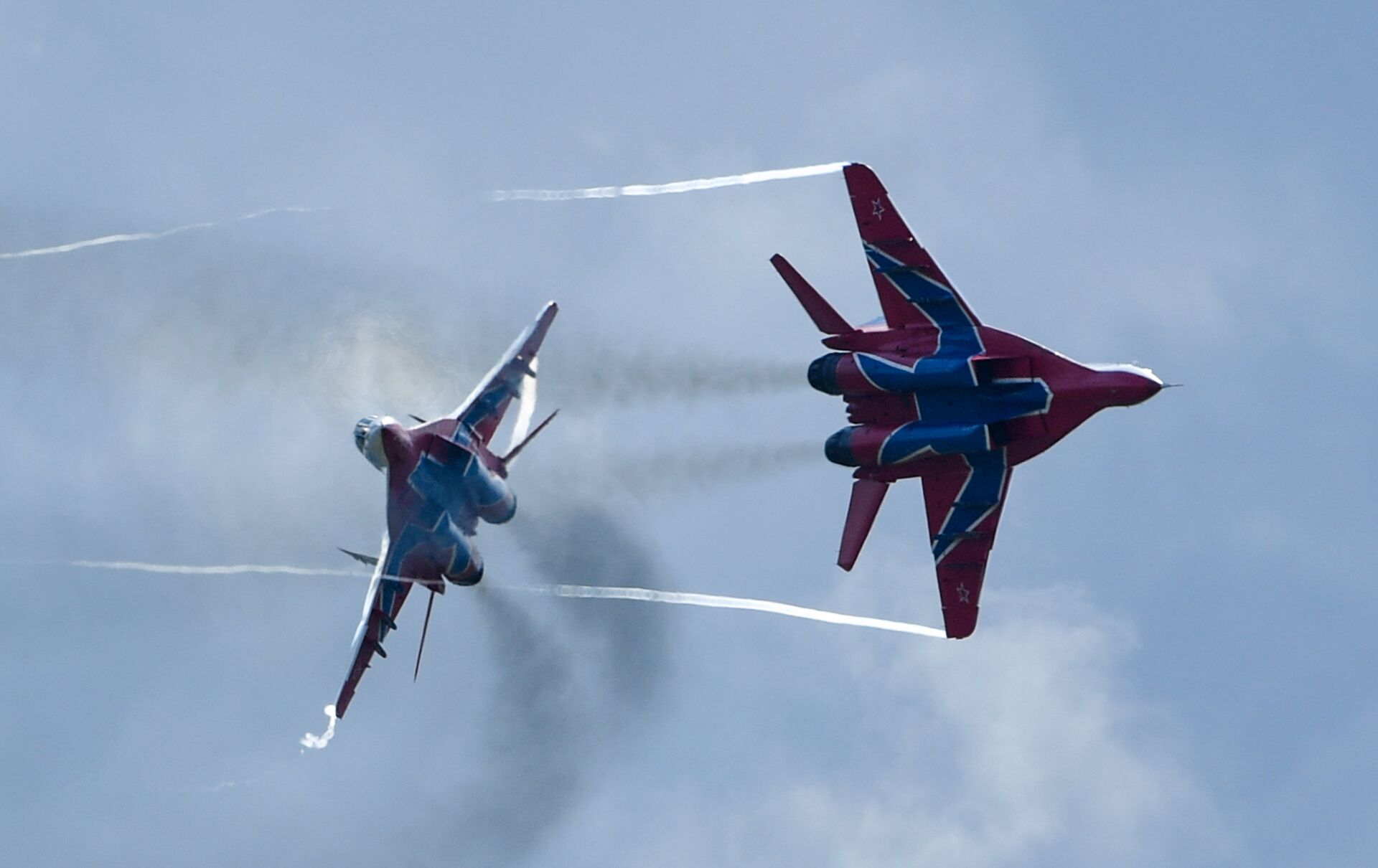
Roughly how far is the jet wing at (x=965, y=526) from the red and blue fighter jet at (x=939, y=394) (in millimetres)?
20

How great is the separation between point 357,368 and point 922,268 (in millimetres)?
12400

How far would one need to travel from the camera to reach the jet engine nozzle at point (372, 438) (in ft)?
173

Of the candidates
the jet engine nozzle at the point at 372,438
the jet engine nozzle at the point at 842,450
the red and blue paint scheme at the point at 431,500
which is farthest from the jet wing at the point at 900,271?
the jet engine nozzle at the point at 372,438

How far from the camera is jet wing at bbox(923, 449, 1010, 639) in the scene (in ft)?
169

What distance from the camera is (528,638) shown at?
55906 millimetres

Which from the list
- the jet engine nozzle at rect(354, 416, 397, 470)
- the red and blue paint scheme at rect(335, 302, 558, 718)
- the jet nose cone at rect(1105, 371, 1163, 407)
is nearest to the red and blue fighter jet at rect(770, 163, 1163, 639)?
the jet nose cone at rect(1105, 371, 1163, 407)

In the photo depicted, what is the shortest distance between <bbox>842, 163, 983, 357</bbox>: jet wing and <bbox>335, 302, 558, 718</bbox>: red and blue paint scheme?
7.68 metres

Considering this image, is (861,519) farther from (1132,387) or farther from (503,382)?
(503,382)

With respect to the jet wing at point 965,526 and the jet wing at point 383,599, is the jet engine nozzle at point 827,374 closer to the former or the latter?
the jet wing at point 965,526

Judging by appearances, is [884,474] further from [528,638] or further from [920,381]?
[528,638]

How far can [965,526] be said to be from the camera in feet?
171

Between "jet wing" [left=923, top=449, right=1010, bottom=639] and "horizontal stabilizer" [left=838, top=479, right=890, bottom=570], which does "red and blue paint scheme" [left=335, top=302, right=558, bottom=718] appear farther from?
"jet wing" [left=923, top=449, right=1010, bottom=639]

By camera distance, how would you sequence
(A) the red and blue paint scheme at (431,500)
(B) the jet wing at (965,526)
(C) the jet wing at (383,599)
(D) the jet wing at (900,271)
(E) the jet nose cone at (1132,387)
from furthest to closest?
(C) the jet wing at (383,599) < (A) the red and blue paint scheme at (431,500) < (B) the jet wing at (965,526) < (D) the jet wing at (900,271) < (E) the jet nose cone at (1132,387)

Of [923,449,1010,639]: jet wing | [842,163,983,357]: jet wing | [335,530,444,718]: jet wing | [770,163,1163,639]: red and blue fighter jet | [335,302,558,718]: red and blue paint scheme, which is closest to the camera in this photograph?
[770,163,1163,639]: red and blue fighter jet
